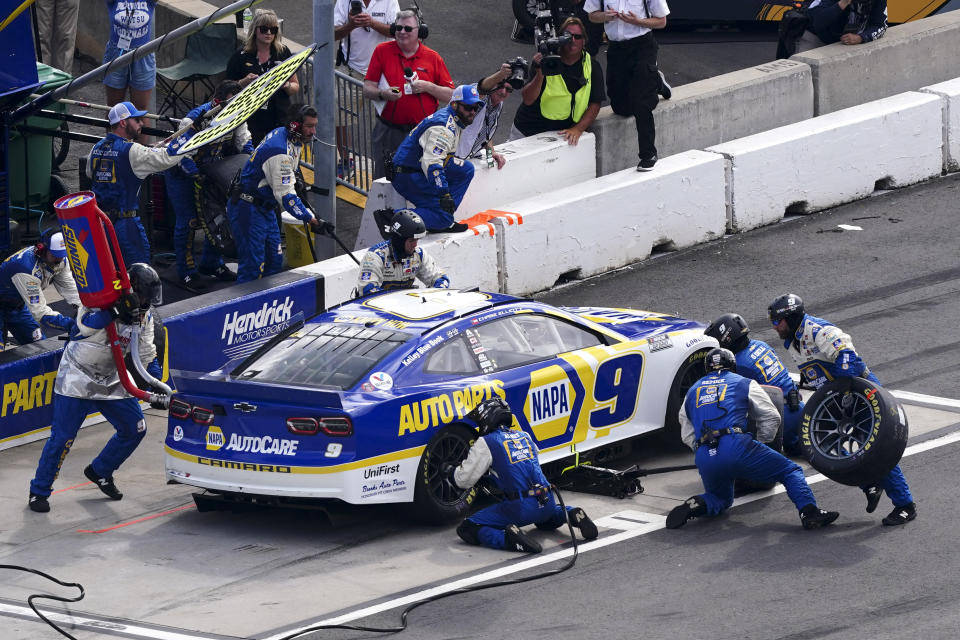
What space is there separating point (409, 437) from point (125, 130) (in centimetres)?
499

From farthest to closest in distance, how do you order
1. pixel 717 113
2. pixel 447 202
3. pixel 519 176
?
pixel 717 113
pixel 519 176
pixel 447 202

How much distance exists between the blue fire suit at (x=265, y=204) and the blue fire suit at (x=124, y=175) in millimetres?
653

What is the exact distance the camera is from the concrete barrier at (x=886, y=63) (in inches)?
731

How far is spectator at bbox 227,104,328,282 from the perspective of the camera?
1376 centimetres

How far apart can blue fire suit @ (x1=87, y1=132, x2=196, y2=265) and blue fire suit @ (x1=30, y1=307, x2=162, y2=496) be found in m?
2.70

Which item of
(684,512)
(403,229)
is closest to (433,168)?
(403,229)

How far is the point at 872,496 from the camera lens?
34.1ft

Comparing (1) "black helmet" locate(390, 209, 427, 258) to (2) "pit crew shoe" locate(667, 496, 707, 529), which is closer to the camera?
(2) "pit crew shoe" locate(667, 496, 707, 529)

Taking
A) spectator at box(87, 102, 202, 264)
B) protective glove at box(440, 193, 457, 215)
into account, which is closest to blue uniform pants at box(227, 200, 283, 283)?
spectator at box(87, 102, 202, 264)

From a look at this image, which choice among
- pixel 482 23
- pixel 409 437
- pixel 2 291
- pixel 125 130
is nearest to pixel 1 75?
pixel 125 130

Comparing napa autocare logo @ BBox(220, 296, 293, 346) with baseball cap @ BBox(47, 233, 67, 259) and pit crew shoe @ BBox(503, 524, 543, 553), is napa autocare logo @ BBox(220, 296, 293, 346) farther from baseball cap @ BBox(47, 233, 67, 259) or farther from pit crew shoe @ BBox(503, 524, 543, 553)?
pit crew shoe @ BBox(503, 524, 543, 553)

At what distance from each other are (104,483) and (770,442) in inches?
Result: 185

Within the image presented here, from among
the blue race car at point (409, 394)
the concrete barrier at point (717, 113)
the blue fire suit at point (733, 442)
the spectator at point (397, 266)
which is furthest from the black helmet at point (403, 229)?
the concrete barrier at point (717, 113)

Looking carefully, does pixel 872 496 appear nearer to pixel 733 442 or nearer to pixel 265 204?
pixel 733 442
